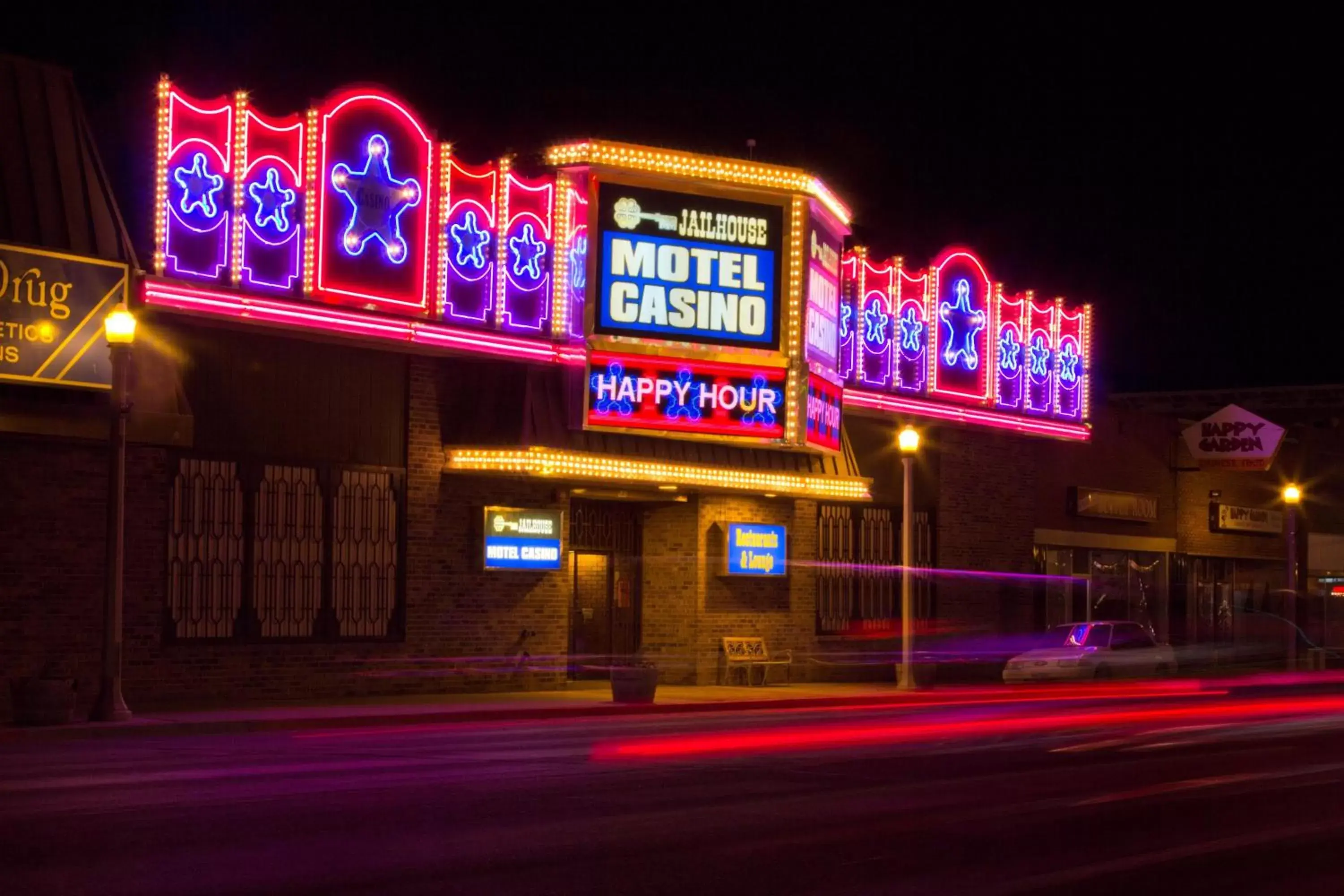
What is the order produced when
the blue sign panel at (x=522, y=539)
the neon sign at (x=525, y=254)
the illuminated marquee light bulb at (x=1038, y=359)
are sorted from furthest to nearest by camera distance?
the illuminated marquee light bulb at (x=1038, y=359), the blue sign panel at (x=522, y=539), the neon sign at (x=525, y=254)

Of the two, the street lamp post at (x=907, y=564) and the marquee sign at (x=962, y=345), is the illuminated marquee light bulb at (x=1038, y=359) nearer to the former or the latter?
the marquee sign at (x=962, y=345)

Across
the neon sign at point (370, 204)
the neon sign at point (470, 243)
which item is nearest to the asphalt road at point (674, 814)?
the neon sign at point (370, 204)

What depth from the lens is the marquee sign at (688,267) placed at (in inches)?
1205

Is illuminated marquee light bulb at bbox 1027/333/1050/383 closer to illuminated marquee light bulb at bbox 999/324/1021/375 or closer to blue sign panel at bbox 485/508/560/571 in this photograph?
illuminated marquee light bulb at bbox 999/324/1021/375

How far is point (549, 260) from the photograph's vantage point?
30750mm

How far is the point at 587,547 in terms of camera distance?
1313 inches

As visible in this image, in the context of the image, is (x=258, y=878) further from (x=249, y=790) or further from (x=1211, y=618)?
(x=1211, y=618)

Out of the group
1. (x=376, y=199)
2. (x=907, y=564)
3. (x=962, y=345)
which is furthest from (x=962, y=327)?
(x=376, y=199)

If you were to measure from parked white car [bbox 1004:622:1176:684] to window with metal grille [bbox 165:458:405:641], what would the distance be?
1498cm

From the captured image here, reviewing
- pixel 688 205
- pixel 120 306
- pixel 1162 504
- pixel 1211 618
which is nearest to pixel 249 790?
pixel 120 306

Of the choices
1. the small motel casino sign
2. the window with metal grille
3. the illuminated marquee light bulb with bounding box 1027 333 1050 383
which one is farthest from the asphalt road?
the illuminated marquee light bulb with bounding box 1027 333 1050 383

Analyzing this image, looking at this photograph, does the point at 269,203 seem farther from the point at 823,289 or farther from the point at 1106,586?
the point at 1106,586

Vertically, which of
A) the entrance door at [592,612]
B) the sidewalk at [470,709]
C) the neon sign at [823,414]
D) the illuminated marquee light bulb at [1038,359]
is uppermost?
the illuminated marquee light bulb at [1038,359]

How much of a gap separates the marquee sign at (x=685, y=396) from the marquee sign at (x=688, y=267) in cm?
49
